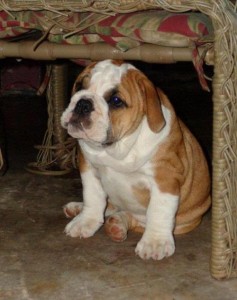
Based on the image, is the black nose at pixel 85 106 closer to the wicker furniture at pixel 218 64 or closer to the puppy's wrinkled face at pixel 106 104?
the puppy's wrinkled face at pixel 106 104

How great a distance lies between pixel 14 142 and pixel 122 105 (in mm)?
1667

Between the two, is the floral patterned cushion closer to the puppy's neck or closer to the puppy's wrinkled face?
the puppy's wrinkled face

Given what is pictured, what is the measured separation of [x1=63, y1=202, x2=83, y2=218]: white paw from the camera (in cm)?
222

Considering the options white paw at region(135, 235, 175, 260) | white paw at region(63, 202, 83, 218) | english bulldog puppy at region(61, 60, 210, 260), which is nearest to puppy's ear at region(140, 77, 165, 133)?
english bulldog puppy at region(61, 60, 210, 260)

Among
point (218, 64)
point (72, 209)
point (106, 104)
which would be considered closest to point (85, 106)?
point (106, 104)

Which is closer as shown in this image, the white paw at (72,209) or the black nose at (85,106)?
the black nose at (85,106)

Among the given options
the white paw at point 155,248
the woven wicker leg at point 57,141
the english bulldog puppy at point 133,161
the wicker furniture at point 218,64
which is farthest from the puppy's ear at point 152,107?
the woven wicker leg at point 57,141

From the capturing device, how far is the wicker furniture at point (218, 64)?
154cm

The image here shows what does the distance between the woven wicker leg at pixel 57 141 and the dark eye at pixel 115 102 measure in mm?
1015

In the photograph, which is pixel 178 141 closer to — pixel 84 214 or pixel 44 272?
pixel 84 214

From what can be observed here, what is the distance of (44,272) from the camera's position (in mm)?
1810

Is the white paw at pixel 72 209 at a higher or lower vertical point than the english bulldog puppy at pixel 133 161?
lower

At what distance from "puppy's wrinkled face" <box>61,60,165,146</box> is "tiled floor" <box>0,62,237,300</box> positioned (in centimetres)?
37

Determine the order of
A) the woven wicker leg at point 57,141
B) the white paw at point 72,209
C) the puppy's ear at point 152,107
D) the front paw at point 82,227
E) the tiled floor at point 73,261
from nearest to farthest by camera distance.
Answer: the tiled floor at point 73,261 → the puppy's ear at point 152,107 → the front paw at point 82,227 → the white paw at point 72,209 → the woven wicker leg at point 57,141
